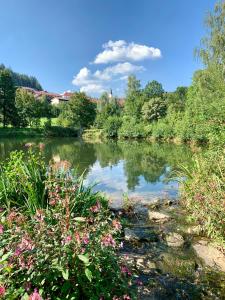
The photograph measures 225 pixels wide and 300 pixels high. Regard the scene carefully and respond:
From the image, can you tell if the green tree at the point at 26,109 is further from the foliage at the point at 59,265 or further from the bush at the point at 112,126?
the foliage at the point at 59,265

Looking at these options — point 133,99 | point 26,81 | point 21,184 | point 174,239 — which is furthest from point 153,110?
point 26,81

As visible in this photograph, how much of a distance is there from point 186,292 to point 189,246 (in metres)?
1.46

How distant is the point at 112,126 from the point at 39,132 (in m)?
12.3

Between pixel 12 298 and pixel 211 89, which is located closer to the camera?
pixel 12 298

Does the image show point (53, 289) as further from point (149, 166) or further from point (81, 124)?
point (81, 124)

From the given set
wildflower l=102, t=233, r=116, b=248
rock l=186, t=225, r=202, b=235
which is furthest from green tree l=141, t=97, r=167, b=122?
wildflower l=102, t=233, r=116, b=248

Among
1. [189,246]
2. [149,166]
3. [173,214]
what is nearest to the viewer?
[189,246]

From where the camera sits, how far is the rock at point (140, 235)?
5.13 meters

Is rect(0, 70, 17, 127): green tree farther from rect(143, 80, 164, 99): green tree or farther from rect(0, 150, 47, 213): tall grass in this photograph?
rect(0, 150, 47, 213): tall grass

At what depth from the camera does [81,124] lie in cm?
5484

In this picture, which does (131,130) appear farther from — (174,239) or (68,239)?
(68,239)

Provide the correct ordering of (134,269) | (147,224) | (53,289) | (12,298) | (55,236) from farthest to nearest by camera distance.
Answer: (147,224) → (134,269) → (55,236) → (53,289) → (12,298)

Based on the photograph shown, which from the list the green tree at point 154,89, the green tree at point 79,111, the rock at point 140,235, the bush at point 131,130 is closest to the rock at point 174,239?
the rock at point 140,235

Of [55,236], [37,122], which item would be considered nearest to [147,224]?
[55,236]
